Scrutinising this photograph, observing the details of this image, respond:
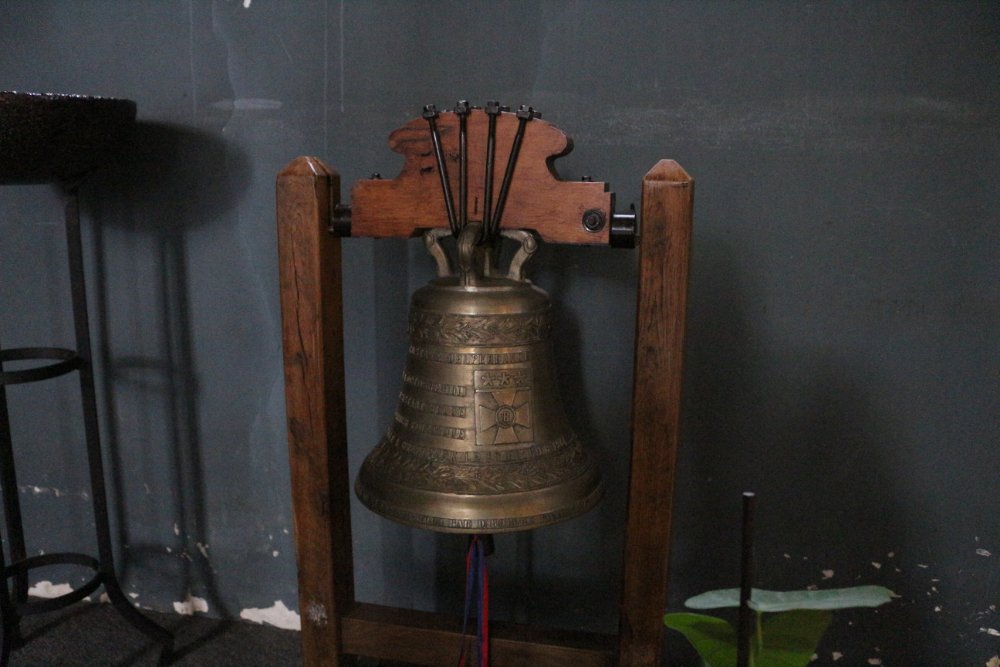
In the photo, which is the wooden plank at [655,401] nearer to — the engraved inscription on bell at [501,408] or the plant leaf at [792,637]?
the engraved inscription on bell at [501,408]

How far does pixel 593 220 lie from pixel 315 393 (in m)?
0.53

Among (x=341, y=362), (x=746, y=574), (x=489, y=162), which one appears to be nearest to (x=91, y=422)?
(x=341, y=362)

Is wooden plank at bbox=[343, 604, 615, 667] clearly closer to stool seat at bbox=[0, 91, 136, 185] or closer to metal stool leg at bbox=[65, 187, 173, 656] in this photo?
metal stool leg at bbox=[65, 187, 173, 656]

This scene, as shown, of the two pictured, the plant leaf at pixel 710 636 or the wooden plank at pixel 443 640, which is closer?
the plant leaf at pixel 710 636

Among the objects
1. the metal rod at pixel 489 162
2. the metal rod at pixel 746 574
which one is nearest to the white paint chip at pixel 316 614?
the metal rod at pixel 489 162

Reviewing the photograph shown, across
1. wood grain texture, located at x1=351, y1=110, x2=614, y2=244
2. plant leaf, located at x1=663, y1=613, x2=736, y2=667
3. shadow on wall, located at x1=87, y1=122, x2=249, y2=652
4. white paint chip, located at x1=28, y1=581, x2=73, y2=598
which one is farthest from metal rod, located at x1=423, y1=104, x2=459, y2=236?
white paint chip, located at x1=28, y1=581, x2=73, y2=598

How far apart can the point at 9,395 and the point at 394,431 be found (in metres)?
1.35

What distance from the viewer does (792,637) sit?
0.86m

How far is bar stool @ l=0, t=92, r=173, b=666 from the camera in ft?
4.46

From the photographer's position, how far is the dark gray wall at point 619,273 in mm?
1510

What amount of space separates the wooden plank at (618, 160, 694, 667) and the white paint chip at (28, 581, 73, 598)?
1.61m

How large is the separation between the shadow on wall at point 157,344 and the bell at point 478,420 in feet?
2.78

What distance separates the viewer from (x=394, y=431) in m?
1.26

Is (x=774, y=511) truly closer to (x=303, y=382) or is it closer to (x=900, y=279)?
(x=900, y=279)
